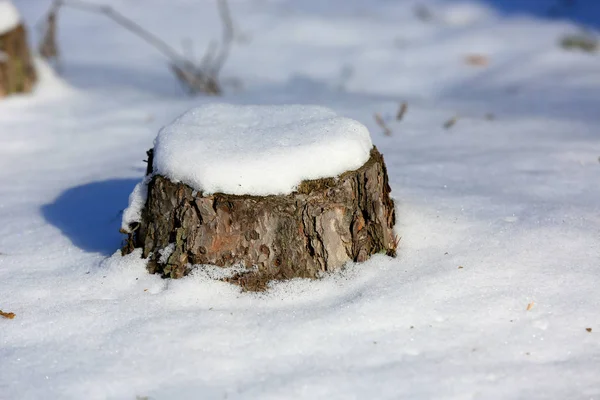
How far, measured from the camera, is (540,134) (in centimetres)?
367

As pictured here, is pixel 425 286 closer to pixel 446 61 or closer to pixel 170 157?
pixel 170 157

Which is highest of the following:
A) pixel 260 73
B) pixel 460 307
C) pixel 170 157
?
pixel 170 157

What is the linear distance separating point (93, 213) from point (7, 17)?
88.1 inches

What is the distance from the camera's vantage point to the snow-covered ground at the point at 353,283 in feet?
5.90

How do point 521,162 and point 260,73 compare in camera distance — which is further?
point 260,73

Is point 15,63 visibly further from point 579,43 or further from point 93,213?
point 579,43

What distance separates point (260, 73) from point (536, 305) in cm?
437

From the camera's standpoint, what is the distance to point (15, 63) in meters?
4.53

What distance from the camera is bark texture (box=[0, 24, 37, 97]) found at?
14.6ft

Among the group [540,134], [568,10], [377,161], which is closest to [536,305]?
[377,161]

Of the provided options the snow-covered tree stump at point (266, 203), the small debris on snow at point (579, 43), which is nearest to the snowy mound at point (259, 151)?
the snow-covered tree stump at point (266, 203)

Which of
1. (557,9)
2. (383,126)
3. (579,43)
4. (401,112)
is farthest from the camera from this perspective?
(557,9)

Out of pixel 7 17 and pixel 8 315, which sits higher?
pixel 7 17

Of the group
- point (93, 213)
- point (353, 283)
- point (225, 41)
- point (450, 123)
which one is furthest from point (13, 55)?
point (353, 283)
